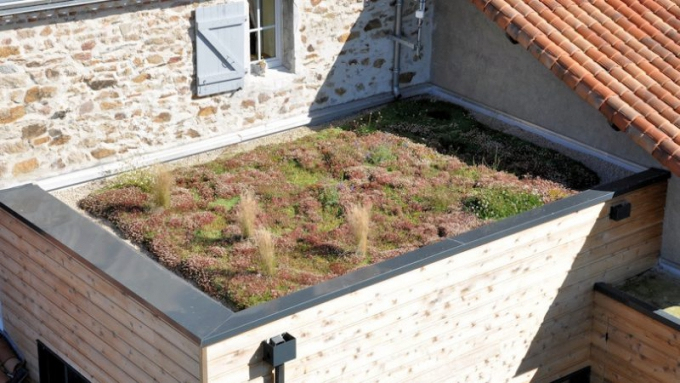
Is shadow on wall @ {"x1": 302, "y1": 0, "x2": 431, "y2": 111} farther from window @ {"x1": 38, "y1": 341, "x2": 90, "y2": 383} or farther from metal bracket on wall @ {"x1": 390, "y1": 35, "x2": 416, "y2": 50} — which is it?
window @ {"x1": 38, "y1": 341, "x2": 90, "y2": 383}

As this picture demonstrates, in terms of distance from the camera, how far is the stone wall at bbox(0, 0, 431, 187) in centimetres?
1185

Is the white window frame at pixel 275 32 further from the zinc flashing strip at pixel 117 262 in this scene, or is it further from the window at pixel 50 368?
the window at pixel 50 368

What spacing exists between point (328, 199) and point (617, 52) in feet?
12.8

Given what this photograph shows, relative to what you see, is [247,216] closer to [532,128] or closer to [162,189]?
[162,189]

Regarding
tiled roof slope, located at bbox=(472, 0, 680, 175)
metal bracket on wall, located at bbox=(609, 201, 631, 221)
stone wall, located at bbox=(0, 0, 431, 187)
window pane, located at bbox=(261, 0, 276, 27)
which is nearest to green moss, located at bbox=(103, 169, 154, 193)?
stone wall, located at bbox=(0, 0, 431, 187)

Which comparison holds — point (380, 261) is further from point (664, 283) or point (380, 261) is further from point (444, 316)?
point (664, 283)

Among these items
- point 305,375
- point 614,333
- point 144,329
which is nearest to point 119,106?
point 144,329

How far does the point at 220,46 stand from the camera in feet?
43.3

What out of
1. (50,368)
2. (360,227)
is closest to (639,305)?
(360,227)

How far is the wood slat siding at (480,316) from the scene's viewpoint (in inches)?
399

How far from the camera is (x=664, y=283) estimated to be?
41.8ft

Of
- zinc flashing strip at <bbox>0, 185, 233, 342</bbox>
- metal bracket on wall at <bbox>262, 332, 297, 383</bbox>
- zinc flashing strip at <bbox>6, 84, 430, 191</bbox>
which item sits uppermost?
zinc flashing strip at <bbox>0, 185, 233, 342</bbox>

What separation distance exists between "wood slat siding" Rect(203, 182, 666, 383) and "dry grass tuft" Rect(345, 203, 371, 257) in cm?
93

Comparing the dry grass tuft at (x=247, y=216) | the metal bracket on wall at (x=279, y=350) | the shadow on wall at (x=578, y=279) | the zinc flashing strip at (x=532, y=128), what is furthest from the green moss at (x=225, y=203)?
the zinc flashing strip at (x=532, y=128)
